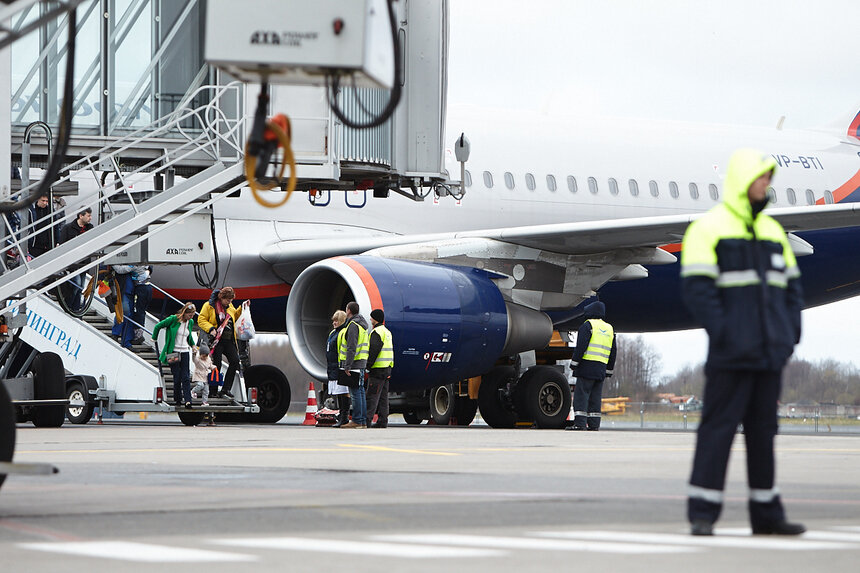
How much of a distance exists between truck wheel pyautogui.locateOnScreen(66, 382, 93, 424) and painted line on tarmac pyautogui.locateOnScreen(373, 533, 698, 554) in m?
11.0

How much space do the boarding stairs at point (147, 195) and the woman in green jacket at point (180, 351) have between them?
1.16 m

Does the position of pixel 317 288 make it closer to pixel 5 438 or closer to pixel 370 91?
pixel 370 91

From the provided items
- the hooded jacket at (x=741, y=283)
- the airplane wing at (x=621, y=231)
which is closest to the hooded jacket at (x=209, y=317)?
the airplane wing at (x=621, y=231)

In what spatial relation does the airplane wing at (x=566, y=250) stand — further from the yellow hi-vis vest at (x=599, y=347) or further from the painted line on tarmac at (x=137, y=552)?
the painted line on tarmac at (x=137, y=552)

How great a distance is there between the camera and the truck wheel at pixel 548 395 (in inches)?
596

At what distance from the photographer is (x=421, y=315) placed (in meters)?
13.6

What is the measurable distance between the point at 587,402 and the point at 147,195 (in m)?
4.99

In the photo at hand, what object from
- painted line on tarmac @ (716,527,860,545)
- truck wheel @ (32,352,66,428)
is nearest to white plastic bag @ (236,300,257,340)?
truck wheel @ (32,352,66,428)

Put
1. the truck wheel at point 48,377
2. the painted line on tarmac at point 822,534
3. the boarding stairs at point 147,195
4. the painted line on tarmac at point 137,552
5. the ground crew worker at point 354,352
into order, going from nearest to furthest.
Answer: the painted line on tarmac at point 137,552, the painted line on tarmac at point 822,534, the boarding stairs at point 147,195, the truck wheel at point 48,377, the ground crew worker at point 354,352

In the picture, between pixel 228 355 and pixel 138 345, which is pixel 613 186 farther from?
pixel 138 345

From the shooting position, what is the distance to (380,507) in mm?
5562

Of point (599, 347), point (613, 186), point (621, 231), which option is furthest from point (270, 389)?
point (613, 186)

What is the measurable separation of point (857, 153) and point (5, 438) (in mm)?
19335

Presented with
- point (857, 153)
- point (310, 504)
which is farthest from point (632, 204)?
point (310, 504)
